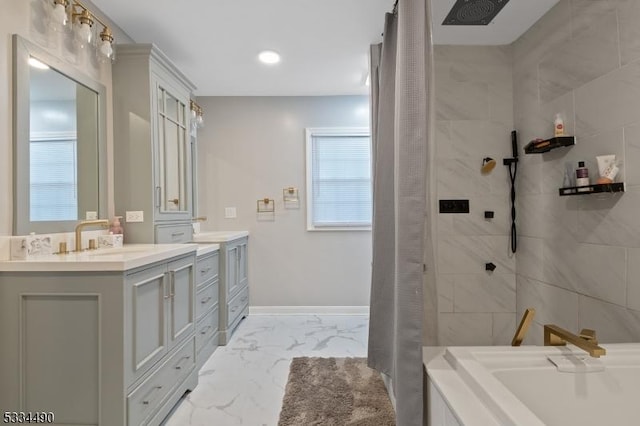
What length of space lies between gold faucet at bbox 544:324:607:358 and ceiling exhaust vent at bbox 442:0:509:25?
1.84 metres

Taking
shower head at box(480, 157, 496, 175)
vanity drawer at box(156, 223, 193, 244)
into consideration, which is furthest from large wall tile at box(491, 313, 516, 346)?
vanity drawer at box(156, 223, 193, 244)

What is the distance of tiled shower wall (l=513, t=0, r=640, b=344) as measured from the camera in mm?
1526

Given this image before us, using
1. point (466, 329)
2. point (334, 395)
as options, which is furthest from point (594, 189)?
point (334, 395)

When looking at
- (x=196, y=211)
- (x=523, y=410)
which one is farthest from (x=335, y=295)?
(x=523, y=410)

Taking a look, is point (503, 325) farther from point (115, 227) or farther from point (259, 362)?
point (115, 227)

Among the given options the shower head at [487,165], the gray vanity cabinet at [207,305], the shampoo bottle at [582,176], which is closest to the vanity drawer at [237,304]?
the gray vanity cabinet at [207,305]

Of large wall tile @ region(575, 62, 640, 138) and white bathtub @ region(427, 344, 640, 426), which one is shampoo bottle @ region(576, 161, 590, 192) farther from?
white bathtub @ region(427, 344, 640, 426)

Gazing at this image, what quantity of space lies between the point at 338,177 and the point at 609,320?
2655 mm

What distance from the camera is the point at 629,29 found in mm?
1511

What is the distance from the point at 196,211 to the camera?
3.66 m

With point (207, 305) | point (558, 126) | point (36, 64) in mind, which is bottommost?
point (207, 305)

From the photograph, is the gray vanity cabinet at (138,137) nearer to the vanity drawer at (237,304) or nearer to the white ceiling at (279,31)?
the white ceiling at (279,31)

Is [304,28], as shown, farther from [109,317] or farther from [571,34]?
[109,317]

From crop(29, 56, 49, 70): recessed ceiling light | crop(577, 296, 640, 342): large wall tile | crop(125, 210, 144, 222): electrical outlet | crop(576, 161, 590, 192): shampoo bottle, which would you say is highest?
crop(29, 56, 49, 70): recessed ceiling light
